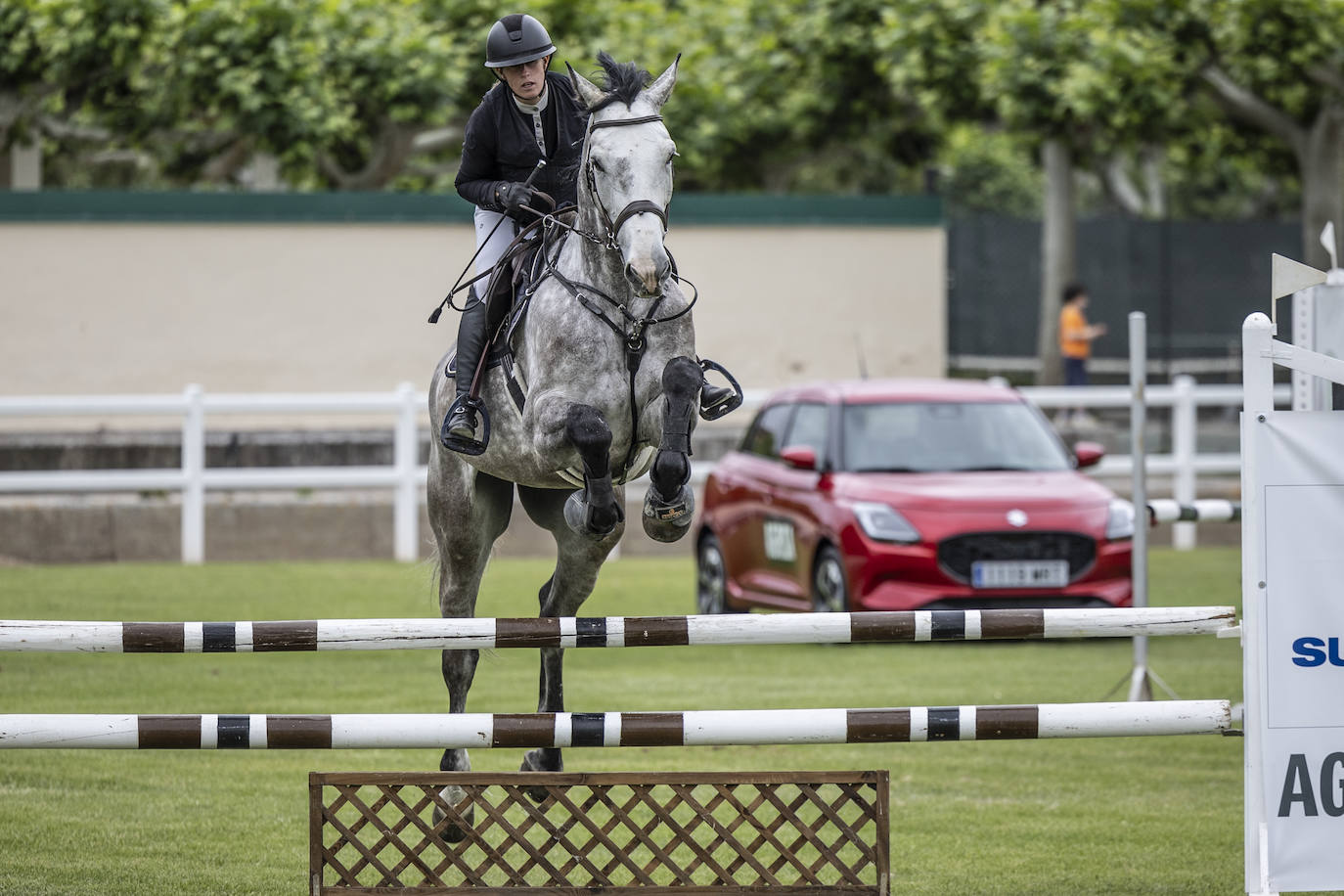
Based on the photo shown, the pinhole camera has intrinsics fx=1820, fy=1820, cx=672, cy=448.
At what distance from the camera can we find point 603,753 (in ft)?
29.7

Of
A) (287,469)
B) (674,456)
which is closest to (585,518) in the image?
(674,456)

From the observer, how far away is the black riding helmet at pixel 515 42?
253 inches

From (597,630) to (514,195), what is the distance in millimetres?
2025

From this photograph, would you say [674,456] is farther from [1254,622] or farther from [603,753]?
[603,753]

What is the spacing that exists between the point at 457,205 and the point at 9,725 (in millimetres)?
14106

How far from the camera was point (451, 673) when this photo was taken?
7348 millimetres

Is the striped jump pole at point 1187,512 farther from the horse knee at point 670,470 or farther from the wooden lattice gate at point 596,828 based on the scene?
the wooden lattice gate at point 596,828

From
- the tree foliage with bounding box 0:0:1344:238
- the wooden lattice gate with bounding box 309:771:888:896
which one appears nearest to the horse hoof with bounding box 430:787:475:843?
the wooden lattice gate with bounding box 309:771:888:896

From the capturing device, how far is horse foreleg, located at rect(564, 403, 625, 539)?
19.5ft

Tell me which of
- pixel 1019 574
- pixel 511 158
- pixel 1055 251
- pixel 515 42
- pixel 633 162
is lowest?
pixel 1019 574

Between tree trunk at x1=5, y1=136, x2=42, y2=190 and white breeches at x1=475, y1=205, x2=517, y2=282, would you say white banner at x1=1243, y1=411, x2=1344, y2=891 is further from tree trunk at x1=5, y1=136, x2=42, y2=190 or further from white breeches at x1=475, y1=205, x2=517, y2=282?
tree trunk at x1=5, y1=136, x2=42, y2=190

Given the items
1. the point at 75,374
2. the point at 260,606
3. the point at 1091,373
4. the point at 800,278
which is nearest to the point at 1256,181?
the point at 1091,373

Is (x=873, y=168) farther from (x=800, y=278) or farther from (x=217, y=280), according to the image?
(x=217, y=280)

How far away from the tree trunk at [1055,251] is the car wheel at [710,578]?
945cm
